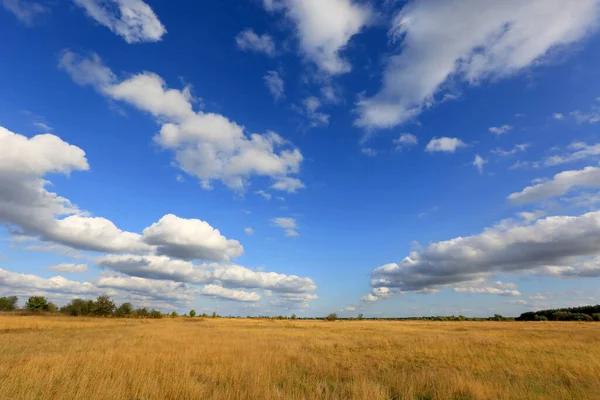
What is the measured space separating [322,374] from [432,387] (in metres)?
4.35

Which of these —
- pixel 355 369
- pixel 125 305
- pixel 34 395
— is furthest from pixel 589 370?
pixel 125 305

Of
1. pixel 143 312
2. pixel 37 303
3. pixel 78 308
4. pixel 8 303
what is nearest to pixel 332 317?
pixel 143 312

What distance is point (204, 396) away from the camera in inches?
340

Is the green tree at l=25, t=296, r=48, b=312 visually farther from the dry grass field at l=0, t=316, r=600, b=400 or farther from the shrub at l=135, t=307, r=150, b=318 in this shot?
the dry grass field at l=0, t=316, r=600, b=400

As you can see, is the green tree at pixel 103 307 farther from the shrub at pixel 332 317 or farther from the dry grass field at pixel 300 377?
the dry grass field at pixel 300 377

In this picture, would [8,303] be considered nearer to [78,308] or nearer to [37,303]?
[37,303]

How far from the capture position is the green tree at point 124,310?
88.8 meters

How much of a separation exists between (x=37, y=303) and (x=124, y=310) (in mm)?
27794

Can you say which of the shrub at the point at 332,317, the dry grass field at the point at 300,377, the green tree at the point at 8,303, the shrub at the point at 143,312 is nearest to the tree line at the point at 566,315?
the shrub at the point at 332,317

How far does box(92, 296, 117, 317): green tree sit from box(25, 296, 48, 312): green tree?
21.2m

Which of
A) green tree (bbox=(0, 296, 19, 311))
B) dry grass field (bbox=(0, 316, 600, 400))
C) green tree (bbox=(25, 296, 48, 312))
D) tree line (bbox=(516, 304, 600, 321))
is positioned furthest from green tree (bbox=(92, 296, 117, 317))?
tree line (bbox=(516, 304, 600, 321))

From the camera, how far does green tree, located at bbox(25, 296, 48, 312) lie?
93125 millimetres

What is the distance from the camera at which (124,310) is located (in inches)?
3600

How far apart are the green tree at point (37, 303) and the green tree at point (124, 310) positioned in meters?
Answer: 23.8
